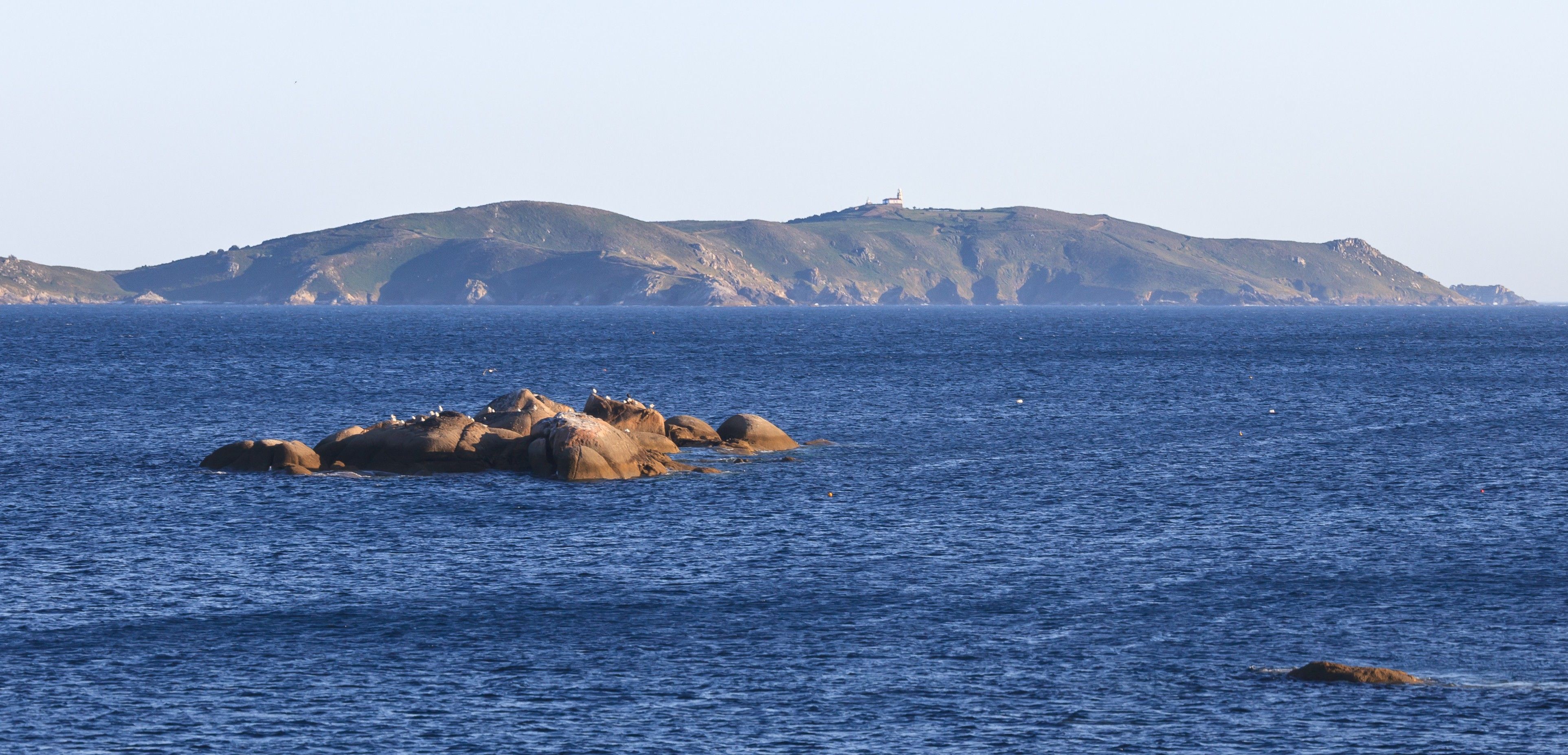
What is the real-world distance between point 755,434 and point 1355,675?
143ft

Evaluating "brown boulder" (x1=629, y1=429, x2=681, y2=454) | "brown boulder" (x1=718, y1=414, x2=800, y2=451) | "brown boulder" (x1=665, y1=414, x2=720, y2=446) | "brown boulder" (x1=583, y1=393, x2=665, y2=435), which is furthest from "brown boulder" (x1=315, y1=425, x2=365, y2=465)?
"brown boulder" (x1=718, y1=414, x2=800, y2=451)

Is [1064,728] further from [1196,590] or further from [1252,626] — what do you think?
[1196,590]

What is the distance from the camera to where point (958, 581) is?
43219mm

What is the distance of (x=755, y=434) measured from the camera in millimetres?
74250

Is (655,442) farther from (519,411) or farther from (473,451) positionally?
(473,451)

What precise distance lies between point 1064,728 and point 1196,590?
43.4ft

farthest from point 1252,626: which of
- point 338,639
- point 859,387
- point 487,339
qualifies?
point 487,339

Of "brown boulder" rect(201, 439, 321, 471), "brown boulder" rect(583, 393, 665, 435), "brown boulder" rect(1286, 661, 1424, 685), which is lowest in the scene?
"brown boulder" rect(1286, 661, 1424, 685)

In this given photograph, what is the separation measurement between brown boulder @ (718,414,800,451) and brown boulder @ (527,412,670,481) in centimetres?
844

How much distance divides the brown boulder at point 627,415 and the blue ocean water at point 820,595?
627 centimetres

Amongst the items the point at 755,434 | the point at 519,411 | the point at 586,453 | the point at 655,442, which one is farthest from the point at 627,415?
the point at 586,453

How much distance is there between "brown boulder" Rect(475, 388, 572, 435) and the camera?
69688mm

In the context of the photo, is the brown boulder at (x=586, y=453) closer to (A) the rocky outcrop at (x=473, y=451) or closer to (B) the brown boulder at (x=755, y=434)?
(A) the rocky outcrop at (x=473, y=451)

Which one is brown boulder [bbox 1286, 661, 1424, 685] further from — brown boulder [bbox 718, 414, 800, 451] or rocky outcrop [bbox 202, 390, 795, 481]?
brown boulder [bbox 718, 414, 800, 451]
